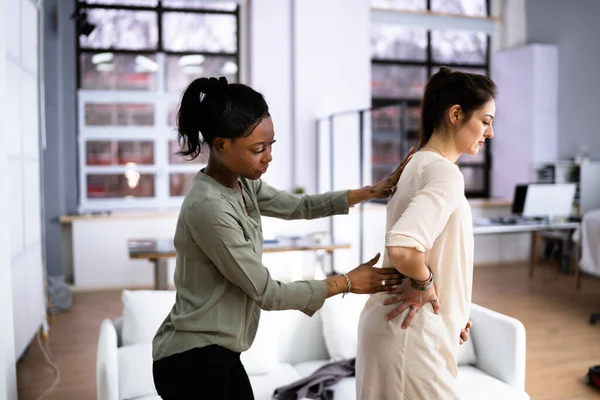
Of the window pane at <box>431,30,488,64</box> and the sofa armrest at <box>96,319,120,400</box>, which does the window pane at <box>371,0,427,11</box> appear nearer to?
the window pane at <box>431,30,488,64</box>

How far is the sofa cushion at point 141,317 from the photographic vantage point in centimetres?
273

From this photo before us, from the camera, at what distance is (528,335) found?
4762mm

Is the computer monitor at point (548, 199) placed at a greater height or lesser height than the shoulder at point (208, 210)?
lesser

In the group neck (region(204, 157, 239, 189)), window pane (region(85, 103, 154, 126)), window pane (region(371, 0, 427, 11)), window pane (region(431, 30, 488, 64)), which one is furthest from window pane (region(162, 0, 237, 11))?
neck (region(204, 157, 239, 189))

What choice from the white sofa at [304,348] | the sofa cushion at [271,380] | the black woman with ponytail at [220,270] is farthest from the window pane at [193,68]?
the black woman with ponytail at [220,270]

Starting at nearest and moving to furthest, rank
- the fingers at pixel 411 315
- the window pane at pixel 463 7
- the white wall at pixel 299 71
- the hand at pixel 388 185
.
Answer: the fingers at pixel 411 315 → the hand at pixel 388 185 → the white wall at pixel 299 71 → the window pane at pixel 463 7

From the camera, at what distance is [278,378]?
2734 millimetres

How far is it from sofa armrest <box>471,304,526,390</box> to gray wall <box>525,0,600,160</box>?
5802 millimetres

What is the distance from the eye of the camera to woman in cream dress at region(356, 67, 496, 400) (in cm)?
143

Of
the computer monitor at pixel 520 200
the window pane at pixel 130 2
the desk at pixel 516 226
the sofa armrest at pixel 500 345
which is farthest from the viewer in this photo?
the window pane at pixel 130 2

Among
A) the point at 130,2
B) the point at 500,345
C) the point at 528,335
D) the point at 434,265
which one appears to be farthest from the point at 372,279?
the point at 130,2

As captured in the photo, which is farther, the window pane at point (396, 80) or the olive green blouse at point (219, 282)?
the window pane at point (396, 80)

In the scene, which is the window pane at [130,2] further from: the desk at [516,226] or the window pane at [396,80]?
the desk at [516,226]

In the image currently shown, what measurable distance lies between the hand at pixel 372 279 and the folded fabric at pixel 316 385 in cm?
118
